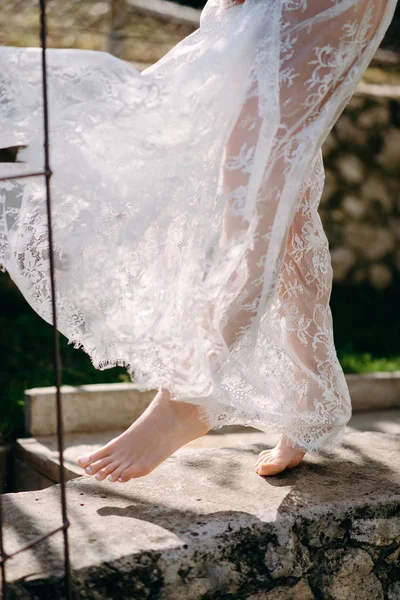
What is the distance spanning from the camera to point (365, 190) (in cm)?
531

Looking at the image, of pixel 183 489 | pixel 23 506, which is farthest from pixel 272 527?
pixel 23 506

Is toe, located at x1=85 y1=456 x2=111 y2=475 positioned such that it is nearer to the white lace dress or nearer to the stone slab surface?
the stone slab surface

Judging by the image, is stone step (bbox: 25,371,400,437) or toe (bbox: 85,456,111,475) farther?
stone step (bbox: 25,371,400,437)

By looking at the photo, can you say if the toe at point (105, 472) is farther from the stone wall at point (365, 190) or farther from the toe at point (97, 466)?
the stone wall at point (365, 190)

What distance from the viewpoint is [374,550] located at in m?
1.93


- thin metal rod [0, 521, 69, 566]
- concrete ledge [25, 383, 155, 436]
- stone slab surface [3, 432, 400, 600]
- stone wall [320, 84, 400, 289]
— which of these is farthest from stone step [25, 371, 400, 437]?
stone wall [320, 84, 400, 289]

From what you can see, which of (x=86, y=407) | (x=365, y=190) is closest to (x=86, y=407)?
(x=86, y=407)

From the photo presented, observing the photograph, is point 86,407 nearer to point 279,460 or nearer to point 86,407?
point 86,407

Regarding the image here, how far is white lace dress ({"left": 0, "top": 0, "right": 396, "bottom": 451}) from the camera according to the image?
5.55 feet

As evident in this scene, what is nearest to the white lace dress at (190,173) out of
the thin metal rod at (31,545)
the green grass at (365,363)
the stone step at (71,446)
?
the thin metal rod at (31,545)

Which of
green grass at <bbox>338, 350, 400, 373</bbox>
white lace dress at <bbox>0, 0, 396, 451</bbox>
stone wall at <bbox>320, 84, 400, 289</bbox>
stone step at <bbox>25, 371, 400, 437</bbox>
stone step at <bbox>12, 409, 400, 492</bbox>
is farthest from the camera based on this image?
stone wall at <bbox>320, 84, 400, 289</bbox>

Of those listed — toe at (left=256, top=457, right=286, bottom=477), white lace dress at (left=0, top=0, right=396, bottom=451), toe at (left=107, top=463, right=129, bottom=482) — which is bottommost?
toe at (left=256, top=457, right=286, bottom=477)

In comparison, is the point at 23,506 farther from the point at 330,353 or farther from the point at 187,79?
the point at 187,79

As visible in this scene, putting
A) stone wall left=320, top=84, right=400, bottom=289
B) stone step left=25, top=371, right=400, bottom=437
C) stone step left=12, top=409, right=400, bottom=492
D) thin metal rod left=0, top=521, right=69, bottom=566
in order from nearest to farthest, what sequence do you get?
1. thin metal rod left=0, top=521, right=69, bottom=566
2. stone step left=12, top=409, right=400, bottom=492
3. stone step left=25, top=371, right=400, bottom=437
4. stone wall left=320, top=84, right=400, bottom=289
